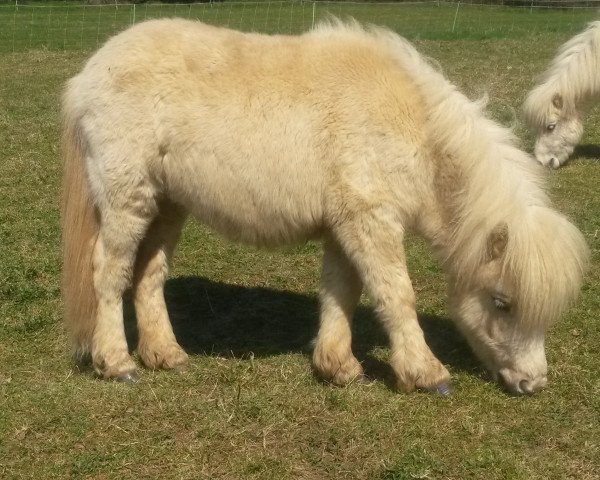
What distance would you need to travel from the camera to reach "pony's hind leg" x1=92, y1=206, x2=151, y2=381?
15.7 ft

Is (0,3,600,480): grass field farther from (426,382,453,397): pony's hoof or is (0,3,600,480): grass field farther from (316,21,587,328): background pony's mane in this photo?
(316,21,587,328): background pony's mane

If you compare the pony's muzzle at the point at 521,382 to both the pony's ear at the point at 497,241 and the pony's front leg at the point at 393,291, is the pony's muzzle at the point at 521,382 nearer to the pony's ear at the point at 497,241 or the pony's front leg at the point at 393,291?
the pony's front leg at the point at 393,291

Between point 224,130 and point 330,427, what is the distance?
167 cm

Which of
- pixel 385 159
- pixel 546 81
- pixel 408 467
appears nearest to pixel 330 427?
pixel 408 467

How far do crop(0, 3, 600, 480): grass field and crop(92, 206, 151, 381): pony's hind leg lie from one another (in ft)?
0.49

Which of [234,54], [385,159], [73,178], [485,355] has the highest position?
[234,54]

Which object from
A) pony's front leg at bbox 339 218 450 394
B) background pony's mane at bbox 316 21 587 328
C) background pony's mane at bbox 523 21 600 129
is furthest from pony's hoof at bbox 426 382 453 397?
background pony's mane at bbox 523 21 600 129

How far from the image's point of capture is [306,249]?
7.01 metres

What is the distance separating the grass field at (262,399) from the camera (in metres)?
3.93

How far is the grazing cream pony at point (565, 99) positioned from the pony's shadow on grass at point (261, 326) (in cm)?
488

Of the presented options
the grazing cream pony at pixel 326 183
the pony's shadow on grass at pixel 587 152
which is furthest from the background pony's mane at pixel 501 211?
the pony's shadow on grass at pixel 587 152

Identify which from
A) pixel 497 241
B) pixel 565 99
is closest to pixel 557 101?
pixel 565 99

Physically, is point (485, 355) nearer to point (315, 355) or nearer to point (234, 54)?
point (315, 355)

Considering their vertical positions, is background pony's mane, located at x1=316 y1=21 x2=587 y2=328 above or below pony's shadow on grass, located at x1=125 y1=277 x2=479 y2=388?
above
